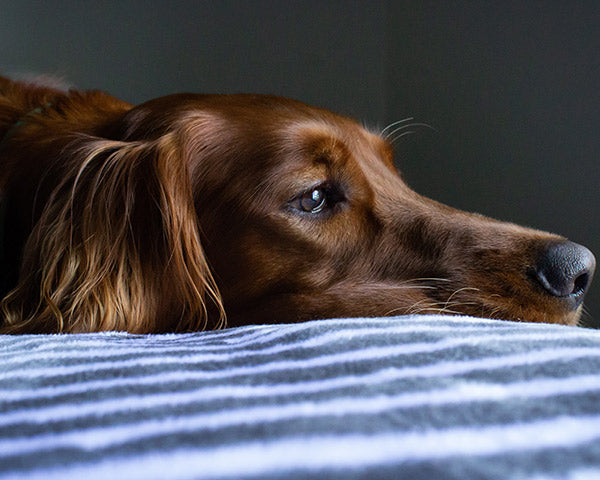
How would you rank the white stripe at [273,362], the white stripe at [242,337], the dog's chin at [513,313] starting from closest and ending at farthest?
the white stripe at [273,362], the white stripe at [242,337], the dog's chin at [513,313]

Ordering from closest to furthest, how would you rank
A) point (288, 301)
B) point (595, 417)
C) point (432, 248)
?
point (595, 417), point (288, 301), point (432, 248)

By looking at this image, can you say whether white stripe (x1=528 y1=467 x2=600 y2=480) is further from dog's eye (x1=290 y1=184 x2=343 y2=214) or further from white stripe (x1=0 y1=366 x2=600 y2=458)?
dog's eye (x1=290 y1=184 x2=343 y2=214)

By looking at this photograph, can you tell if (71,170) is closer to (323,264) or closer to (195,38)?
(323,264)

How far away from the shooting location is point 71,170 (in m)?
1.20

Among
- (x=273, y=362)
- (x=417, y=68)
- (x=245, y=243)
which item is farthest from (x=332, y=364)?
(x=417, y=68)

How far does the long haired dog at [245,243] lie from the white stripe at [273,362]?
38cm

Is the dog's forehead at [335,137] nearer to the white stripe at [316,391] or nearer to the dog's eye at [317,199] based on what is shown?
the dog's eye at [317,199]

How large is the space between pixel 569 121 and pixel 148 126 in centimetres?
175

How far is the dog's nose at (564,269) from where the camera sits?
3.67 ft

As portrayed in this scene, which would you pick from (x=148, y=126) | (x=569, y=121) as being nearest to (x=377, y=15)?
(x=569, y=121)

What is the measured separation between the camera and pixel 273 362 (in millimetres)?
650

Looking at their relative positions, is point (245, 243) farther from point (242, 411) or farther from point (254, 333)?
point (242, 411)

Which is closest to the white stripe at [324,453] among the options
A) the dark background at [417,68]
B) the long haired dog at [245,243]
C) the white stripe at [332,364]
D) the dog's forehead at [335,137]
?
the white stripe at [332,364]

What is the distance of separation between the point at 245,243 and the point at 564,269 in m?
0.61
